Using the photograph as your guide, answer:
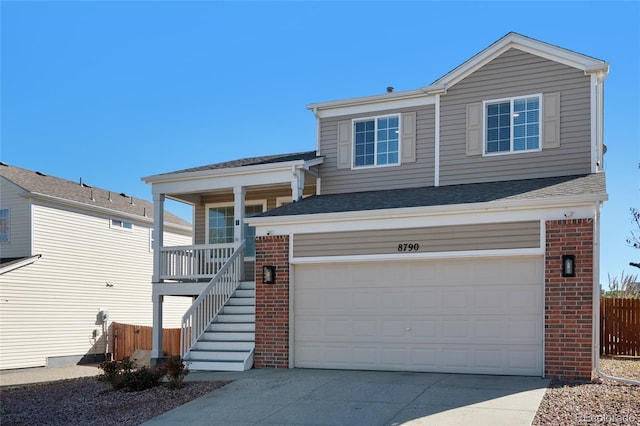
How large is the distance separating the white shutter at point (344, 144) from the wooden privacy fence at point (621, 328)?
797cm

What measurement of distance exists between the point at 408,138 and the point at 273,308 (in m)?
5.09

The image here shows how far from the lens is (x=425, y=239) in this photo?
12.2 m

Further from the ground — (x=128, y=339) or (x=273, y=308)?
(x=273, y=308)

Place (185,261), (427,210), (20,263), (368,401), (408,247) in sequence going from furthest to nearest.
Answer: (20,263)
(185,261)
(408,247)
(427,210)
(368,401)

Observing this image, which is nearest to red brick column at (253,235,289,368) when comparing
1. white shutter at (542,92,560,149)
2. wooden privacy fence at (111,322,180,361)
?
white shutter at (542,92,560,149)

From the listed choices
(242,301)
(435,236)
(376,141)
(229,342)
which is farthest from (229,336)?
(376,141)

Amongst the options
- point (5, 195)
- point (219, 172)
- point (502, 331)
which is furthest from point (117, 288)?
point (502, 331)

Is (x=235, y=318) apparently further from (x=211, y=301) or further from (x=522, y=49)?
(x=522, y=49)

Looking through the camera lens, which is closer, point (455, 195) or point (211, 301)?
point (455, 195)

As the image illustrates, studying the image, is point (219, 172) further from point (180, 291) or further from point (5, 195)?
point (5, 195)

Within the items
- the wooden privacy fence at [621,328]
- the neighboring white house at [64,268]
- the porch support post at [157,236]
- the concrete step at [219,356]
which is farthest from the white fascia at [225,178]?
the wooden privacy fence at [621,328]

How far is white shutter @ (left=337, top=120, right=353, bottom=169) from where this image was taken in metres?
15.9

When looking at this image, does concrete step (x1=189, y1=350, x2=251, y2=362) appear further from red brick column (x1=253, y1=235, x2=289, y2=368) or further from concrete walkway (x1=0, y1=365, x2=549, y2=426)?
concrete walkway (x1=0, y1=365, x2=549, y2=426)

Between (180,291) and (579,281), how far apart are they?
32.4 feet
